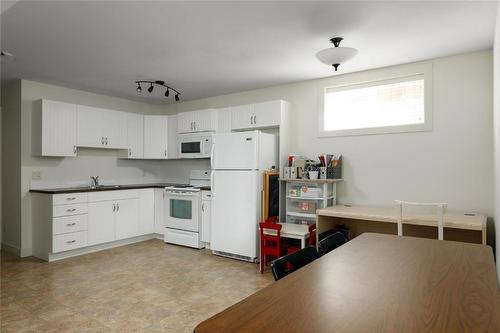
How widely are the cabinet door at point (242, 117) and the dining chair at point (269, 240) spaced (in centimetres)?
167

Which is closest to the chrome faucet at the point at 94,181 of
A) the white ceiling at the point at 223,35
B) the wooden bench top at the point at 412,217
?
the white ceiling at the point at 223,35

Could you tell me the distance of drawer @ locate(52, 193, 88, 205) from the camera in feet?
13.6

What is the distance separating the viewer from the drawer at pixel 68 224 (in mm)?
4129

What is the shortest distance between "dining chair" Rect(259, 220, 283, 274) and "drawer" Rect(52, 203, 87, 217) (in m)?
2.62

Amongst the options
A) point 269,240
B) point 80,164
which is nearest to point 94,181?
point 80,164

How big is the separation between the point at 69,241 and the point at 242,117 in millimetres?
3043

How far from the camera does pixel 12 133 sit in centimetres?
457

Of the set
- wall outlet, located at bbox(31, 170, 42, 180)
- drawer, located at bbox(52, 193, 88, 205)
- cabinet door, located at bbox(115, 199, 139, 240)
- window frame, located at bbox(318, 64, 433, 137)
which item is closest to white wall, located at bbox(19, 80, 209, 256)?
wall outlet, located at bbox(31, 170, 42, 180)

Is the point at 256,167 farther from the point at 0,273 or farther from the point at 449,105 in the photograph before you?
the point at 0,273

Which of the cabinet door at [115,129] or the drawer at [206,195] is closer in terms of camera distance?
the drawer at [206,195]

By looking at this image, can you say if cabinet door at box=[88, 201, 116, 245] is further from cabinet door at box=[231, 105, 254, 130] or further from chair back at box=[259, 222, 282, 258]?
chair back at box=[259, 222, 282, 258]

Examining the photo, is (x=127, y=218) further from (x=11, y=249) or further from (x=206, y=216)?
(x=11, y=249)

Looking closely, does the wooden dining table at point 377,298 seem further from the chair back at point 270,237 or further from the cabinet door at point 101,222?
the cabinet door at point 101,222

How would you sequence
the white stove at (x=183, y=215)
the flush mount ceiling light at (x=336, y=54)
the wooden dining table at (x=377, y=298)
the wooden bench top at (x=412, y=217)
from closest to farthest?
the wooden dining table at (x=377, y=298) < the flush mount ceiling light at (x=336, y=54) < the wooden bench top at (x=412, y=217) < the white stove at (x=183, y=215)
